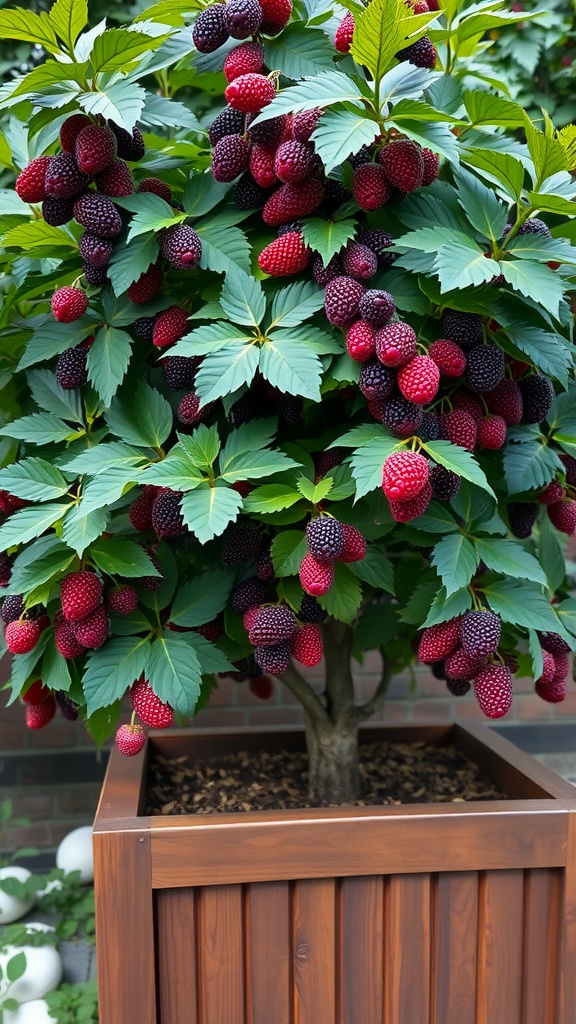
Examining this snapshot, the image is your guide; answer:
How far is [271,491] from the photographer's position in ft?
2.30

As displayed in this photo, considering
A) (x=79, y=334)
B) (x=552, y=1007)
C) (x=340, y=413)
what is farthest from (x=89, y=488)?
(x=552, y=1007)

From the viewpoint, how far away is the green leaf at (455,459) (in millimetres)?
609

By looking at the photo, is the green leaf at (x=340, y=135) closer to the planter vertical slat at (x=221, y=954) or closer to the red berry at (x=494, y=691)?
the red berry at (x=494, y=691)

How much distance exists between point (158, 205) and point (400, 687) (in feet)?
4.19

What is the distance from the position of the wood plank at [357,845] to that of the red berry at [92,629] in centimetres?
20

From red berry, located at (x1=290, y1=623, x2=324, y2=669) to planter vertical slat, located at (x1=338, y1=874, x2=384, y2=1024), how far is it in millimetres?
249

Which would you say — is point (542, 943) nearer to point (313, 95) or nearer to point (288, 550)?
point (288, 550)

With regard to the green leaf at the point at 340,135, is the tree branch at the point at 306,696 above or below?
below

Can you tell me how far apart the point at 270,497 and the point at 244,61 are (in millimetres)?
380

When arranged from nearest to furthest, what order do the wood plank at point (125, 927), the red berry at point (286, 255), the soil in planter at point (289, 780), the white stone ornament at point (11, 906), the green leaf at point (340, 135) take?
the green leaf at point (340, 135) < the red berry at point (286, 255) < the wood plank at point (125, 927) < the soil in planter at point (289, 780) < the white stone ornament at point (11, 906)

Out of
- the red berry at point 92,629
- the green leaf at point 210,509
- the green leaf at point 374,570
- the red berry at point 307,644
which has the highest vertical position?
the green leaf at point 210,509

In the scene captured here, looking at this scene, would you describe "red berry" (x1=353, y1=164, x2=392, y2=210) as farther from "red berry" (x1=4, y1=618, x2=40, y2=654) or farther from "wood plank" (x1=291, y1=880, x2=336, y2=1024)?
"wood plank" (x1=291, y1=880, x2=336, y2=1024)

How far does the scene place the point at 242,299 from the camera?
27.5 inches

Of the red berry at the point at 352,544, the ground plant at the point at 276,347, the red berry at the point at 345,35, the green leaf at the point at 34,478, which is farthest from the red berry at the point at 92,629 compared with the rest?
the red berry at the point at 345,35
